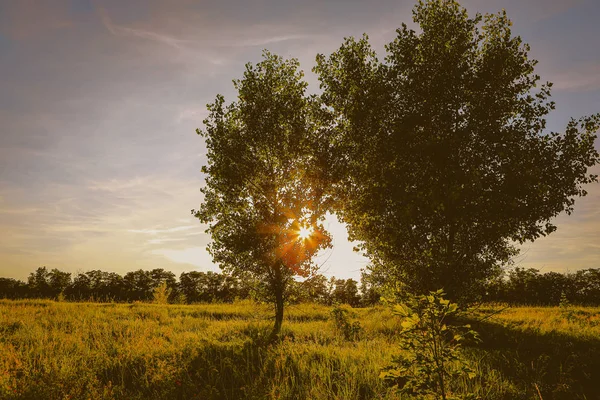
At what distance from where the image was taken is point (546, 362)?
9812mm

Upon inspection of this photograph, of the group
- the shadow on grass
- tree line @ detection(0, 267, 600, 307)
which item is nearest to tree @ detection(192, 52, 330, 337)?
the shadow on grass

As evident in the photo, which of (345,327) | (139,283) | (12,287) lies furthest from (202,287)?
(345,327)

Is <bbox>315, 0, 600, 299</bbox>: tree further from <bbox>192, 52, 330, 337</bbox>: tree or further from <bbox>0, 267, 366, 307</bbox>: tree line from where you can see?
<bbox>0, 267, 366, 307</bbox>: tree line

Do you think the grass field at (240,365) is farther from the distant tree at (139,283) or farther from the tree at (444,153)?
the distant tree at (139,283)

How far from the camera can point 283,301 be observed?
15.2 metres

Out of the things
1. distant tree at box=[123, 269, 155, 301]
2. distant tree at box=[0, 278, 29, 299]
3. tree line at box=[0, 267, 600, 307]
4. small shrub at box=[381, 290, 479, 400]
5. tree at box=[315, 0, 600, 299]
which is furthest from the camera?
distant tree at box=[123, 269, 155, 301]

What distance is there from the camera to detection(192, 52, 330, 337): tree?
14258 mm

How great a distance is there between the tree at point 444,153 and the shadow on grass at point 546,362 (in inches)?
96.8

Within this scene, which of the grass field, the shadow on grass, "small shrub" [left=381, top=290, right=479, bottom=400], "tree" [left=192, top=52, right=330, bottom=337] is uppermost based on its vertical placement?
"tree" [left=192, top=52, right=330, bottom=337]

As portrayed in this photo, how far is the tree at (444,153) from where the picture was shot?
39.8ft

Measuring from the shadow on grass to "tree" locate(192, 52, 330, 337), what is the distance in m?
8.49

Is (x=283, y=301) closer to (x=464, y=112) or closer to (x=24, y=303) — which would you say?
(x=464, y=112)

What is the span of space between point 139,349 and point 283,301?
6779 mm

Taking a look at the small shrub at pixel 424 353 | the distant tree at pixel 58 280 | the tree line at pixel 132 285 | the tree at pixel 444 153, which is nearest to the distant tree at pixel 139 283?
the tree line at pixel 132 285
